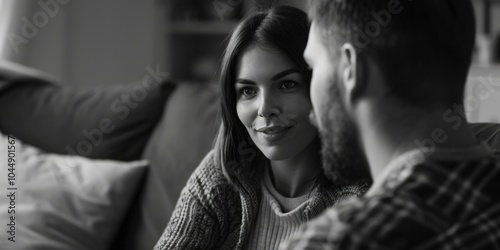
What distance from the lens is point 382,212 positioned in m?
Result: 0.77

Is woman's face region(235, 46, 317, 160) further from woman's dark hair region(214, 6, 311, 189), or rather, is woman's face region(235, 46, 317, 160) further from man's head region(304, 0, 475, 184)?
man's head region(304, 0, 475, 184)

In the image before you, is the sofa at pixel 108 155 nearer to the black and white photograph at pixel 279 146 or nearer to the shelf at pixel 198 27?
the black and white photograph at pixel 279 146

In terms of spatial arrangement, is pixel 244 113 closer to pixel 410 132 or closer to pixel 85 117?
pixel 410 132

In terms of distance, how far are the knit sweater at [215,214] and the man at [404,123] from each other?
491mm

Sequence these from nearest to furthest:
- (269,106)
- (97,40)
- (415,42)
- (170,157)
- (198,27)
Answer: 1. (415,42)
2. (269,106)
3. (170,157)
4. (97,40)
5. (198,27)

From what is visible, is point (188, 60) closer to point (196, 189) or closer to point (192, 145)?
point (192, 145)

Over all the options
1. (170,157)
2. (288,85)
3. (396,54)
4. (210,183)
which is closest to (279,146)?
(288,85)

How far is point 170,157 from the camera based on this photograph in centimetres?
190

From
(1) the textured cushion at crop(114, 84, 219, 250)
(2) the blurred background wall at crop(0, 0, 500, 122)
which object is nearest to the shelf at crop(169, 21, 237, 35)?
(2) the blurred background wall at crop(0, 0, 500, 122)

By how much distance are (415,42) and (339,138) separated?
174 mm

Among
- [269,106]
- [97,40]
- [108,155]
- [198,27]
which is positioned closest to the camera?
[269,106]

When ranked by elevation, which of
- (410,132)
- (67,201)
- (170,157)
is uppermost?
(410,132)

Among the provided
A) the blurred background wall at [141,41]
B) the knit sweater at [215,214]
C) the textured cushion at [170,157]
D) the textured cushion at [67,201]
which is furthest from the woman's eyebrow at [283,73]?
the blurred background wall at [141,41]

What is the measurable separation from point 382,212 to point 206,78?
11.0 ft
